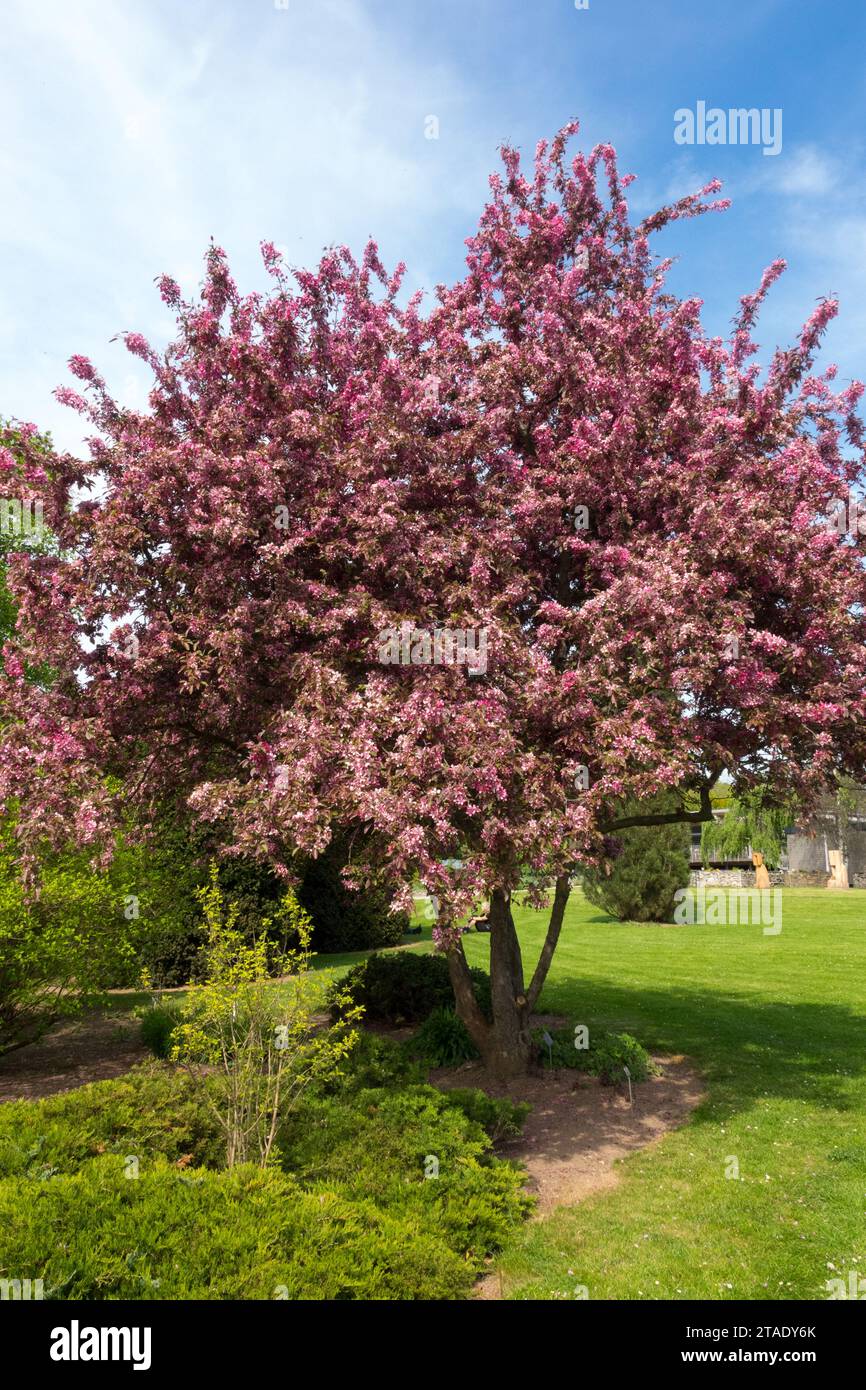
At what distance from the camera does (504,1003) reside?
11.8 m

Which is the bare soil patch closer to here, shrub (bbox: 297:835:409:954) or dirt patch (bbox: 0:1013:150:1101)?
dirt patch (bbox: 0:1013:150:1101)

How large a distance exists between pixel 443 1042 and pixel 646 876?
74.5 feet

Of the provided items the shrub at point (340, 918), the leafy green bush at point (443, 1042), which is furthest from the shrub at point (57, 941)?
the shrub at point (340, 918)

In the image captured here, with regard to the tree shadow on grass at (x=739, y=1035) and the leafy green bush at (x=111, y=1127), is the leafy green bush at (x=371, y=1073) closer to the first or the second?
the leafy green bush at (x=111, y=1127)

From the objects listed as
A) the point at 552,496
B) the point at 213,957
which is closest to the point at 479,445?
the point at 552,496

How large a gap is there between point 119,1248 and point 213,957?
9.83ft

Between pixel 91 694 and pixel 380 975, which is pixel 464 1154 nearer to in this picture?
pixel 91 694

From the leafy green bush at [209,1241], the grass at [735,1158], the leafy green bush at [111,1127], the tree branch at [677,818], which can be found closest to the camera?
the leafy green bush at [209,1241]

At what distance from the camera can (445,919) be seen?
7668 millimetres

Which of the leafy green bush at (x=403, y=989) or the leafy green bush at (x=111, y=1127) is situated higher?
the leafy green bush at (x=111, y=1127)

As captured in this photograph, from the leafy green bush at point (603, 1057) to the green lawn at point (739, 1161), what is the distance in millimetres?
1074

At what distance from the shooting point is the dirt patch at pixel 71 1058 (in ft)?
41.6

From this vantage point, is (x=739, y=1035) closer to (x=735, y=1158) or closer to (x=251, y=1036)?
(x=735, y=1158)

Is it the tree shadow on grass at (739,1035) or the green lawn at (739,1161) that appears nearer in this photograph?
the green lawn at (739,1161)
